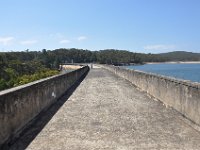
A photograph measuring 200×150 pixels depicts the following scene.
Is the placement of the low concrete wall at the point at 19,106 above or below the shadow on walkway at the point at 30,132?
above

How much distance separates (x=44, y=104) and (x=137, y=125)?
4.44 metres

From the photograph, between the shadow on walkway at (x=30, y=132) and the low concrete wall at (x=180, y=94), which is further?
the low concrete wall at (x=180, y=94)

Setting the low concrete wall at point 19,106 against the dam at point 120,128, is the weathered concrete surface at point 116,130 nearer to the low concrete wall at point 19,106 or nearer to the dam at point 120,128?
the dam at point 120,128

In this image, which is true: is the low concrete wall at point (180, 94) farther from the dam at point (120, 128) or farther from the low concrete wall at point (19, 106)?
the low concrete wall at point (19, 106)

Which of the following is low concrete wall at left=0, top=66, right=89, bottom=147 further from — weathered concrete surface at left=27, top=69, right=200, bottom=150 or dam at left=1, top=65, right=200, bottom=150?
weathered concrete surface at left=27, top=69, right=200, bottom=150

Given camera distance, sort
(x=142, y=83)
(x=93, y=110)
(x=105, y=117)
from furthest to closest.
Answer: (x=142, y=83)
(x=93, y=110)
(x=105, y=117)

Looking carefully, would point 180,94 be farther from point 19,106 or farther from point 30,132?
point 19,106

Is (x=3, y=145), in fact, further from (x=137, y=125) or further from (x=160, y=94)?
(x=160, y=94)

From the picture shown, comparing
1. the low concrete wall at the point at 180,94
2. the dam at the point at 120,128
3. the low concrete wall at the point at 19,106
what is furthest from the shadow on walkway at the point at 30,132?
the low concrete wall at the point at 180,94

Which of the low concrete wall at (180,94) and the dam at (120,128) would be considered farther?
the low concrete wall at (180,94)

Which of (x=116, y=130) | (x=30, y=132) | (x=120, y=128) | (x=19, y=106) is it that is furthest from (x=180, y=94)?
(x=19, y=106)

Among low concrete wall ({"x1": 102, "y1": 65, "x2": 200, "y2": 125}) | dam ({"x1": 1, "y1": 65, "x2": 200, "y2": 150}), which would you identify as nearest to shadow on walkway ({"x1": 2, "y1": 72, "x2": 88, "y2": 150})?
dam ({"x1": 1, "y1": 65, "x2": 200, "y2": 150})

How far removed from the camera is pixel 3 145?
24.1ft

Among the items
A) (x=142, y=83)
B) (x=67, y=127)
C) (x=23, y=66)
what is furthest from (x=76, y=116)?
(x=23, y=66)
